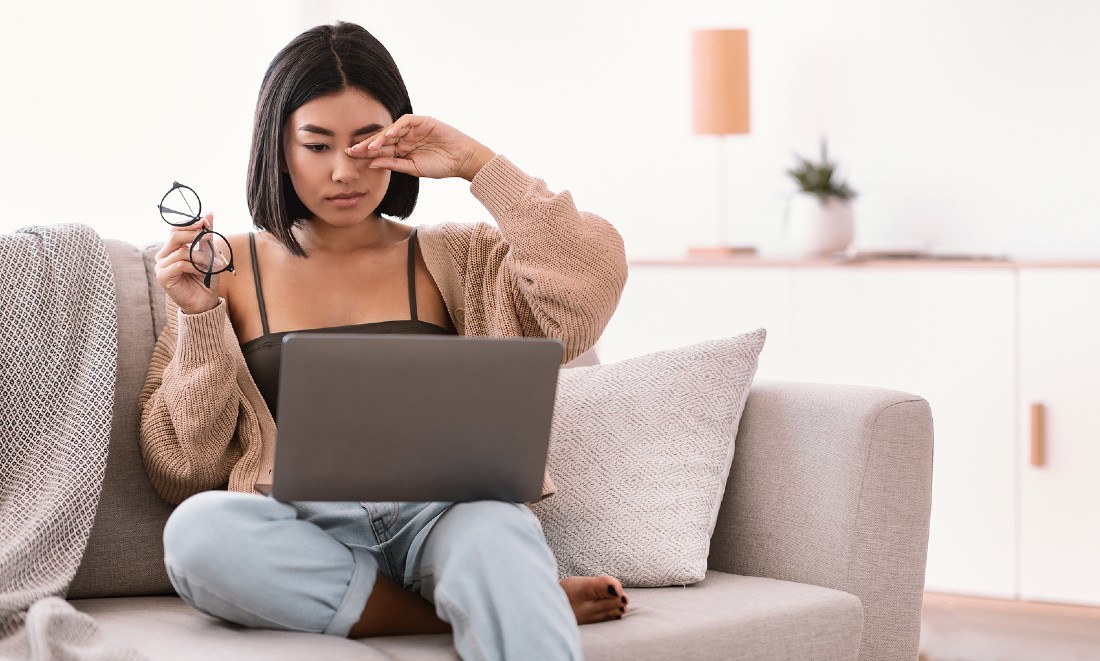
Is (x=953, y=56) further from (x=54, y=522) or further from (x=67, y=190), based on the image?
(x=54, y=522)

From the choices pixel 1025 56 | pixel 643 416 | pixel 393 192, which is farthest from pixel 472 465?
pixel 1025 56

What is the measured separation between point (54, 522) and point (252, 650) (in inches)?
15.9

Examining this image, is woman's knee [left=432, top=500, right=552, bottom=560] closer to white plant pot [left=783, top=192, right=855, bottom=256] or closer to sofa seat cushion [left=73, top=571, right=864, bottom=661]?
sofa seat cushion [left=73, top=571, right=864, bottom=661]

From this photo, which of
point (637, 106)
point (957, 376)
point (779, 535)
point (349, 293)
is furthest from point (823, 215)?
point (349, 293)

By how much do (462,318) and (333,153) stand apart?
0.31 metres

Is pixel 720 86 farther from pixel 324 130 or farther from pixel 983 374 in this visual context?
pixel 324 130

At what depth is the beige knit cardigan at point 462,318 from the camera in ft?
5.60

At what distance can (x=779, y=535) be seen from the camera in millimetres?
1825

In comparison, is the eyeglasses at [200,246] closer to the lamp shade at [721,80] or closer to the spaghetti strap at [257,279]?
the spaghetti strap at [257,279]

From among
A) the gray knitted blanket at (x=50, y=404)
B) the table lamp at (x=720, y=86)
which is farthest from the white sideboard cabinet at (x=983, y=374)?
the gray knitted blanket at (x=50, y=404)

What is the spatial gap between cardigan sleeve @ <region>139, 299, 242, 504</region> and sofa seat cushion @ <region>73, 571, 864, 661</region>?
177 mm

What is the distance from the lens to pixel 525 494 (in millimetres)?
1500

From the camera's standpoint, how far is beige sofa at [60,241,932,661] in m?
1.63

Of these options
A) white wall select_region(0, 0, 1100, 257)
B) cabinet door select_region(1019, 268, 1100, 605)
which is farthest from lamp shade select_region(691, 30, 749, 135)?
cabinet door select_region(1019, 268, 1100, 605)
